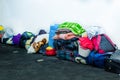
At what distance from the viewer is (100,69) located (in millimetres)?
4047

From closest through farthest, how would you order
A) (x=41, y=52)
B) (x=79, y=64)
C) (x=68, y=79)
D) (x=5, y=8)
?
(x=68, y=79) < (x=79, y=64) < (x=41, y=52) < (x=5, y=8)

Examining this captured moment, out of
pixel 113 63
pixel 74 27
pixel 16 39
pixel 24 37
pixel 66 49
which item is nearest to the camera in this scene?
pixel 113 63

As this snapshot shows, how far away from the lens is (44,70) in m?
4.03

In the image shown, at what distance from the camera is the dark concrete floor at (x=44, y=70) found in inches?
146

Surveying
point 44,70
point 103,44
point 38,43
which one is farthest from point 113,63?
point 38,43

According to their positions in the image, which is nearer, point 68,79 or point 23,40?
point 68,79

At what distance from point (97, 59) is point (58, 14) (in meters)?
1.61

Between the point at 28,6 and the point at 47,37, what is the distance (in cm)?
111

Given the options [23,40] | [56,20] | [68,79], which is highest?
[56,20]

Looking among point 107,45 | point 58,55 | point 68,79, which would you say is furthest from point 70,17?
point 68,79

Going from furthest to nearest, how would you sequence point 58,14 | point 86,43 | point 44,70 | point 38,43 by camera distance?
point 58,14 < point 38,43 < point 86,43 < point 44,70

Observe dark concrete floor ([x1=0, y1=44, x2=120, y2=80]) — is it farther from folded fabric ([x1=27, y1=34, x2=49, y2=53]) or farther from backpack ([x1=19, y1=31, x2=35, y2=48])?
backpack ([x1=19, y1=31, x2=35, y2=48])

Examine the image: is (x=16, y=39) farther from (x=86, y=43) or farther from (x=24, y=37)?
(x=86, y=43)

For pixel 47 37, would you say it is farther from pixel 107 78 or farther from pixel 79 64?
pixel 107 78
